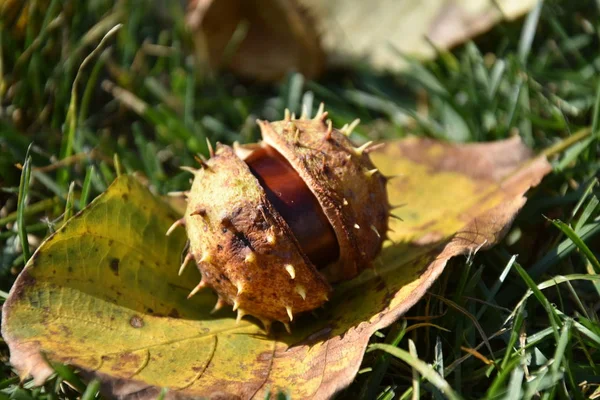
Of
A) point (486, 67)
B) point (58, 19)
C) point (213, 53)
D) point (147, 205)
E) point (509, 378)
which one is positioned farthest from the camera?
point (213, 53)

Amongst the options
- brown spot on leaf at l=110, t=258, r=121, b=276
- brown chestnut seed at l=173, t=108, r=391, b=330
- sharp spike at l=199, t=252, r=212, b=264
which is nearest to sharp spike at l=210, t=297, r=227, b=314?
brown chestnut seed at l=173, t=108, r=391, b=330

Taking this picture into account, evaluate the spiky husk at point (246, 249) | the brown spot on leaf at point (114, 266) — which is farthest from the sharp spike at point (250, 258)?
the brown spot on leaf at point (114, 266)

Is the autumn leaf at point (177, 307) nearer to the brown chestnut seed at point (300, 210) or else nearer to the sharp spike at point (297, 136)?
the brown chestnut seed at point (300, 210)

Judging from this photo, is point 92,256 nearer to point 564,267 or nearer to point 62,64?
point 62,64

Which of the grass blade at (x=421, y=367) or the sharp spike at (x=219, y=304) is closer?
the grass blade at (x=421, y=367)

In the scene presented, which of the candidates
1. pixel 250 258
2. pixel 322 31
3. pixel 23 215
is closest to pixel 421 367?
pixel 250 258

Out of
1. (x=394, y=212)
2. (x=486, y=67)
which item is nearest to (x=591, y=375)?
(x=394, y=212)

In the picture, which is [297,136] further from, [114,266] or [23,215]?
[23,215]
